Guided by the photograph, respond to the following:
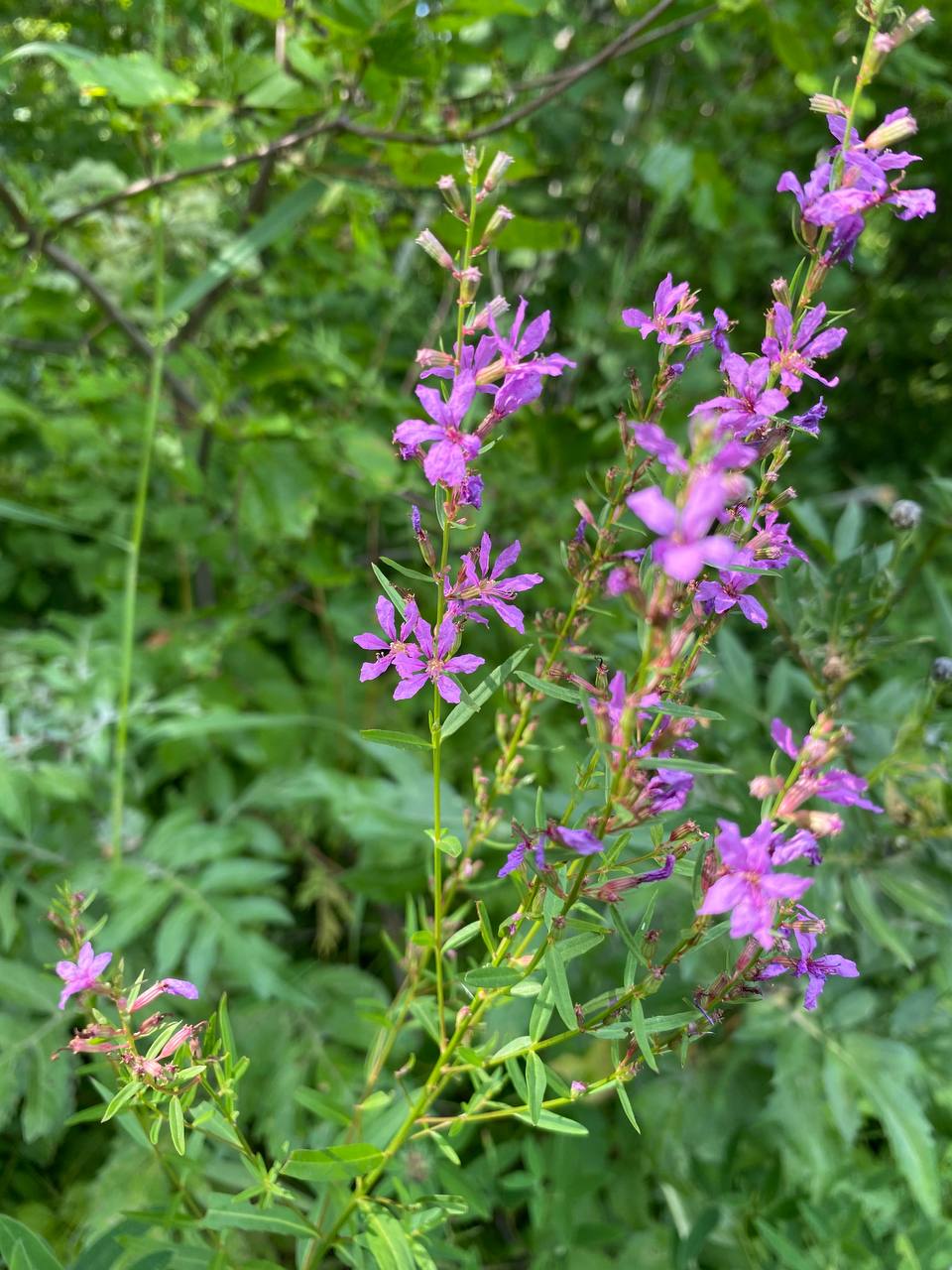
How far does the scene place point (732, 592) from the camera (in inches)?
27.2

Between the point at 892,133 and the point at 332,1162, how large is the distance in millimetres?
972

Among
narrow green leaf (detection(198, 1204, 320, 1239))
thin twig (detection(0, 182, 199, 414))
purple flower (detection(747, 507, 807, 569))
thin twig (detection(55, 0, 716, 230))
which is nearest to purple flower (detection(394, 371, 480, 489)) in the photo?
purple flower (detection(747, 507, 807, 569))

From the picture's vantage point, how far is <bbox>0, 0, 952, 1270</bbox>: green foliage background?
56.5 inches

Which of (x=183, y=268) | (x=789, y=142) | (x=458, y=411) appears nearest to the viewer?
(x=458, y=411)

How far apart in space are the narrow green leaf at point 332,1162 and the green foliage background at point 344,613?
0.20 meters

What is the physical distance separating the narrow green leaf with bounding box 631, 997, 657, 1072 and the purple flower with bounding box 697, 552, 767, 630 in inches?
12.1

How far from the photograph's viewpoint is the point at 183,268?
2.54 meters

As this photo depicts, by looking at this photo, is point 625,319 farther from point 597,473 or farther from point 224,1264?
point 597,473

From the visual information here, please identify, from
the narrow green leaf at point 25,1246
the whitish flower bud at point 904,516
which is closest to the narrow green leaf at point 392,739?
the narrow green leaf at point 25,1246

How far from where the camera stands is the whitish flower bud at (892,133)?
664 millimetres

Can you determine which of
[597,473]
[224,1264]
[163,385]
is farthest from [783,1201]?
[163,385]

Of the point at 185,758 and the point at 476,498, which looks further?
the point at 185,758

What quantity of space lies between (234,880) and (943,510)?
1420 millimetres

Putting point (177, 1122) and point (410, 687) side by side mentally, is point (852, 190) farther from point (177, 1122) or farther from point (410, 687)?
point (177, 1122)
